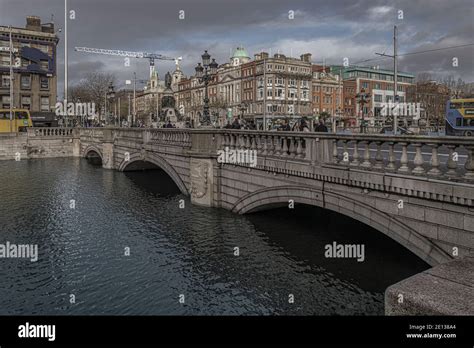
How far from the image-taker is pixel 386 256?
39.4 ft

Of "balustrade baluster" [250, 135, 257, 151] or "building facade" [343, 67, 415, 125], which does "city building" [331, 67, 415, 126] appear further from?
"balustrade baluster" [250, 135, 257, 151]

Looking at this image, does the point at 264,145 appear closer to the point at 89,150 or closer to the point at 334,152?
the point at 334,152

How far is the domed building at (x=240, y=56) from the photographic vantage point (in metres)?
105

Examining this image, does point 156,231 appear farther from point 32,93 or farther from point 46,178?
point 32,93

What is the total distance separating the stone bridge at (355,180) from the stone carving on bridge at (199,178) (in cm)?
4

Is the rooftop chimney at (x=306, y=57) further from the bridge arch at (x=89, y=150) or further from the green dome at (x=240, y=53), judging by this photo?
the bridge arch at (x=89, y=150)

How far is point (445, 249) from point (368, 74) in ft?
317

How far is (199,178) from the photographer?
18.5 meters

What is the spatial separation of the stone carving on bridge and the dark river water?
0.70 meters

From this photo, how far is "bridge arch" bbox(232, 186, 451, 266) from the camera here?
882cm

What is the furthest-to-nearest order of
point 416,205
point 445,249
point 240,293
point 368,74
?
point 368,74, point 240,293, point 416,205, point 445,249

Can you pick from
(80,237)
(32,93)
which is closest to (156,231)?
(80,237)

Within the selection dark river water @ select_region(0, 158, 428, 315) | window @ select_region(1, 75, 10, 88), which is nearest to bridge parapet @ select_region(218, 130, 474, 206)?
dark river water @ select_region(0, 158, 428, 315)

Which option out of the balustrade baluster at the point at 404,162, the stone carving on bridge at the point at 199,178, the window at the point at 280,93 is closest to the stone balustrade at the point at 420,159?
the balustrade baluster at the point at 404,162
